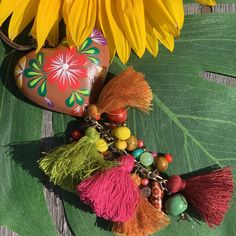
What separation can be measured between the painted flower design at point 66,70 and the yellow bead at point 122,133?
83mm

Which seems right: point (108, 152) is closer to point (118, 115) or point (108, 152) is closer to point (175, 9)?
point (118, 115)

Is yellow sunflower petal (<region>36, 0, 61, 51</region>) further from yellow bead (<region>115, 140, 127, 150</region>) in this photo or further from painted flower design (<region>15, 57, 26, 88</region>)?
yellow bead (<region>115, 140, 127, 150</region>)

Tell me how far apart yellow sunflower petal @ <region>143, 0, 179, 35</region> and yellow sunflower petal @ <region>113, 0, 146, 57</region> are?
0.04 ft

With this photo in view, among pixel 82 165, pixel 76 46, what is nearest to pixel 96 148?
pixel 82 165

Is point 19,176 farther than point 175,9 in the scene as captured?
Yes

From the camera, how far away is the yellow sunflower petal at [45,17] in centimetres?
58

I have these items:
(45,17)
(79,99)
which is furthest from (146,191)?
(45,17)

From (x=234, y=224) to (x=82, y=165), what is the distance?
9.2 inches

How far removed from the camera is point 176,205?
2.06 feet

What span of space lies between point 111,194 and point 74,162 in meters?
0.06

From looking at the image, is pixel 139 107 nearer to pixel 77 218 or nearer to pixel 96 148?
pixel 96 148

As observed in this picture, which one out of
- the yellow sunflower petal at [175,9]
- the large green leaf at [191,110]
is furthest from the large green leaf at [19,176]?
the yellow sunflower petal at [175,9]

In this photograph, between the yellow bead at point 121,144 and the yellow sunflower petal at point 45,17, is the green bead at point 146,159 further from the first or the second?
the yellow sunflower petal at point 45,17

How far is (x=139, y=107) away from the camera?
64cm
